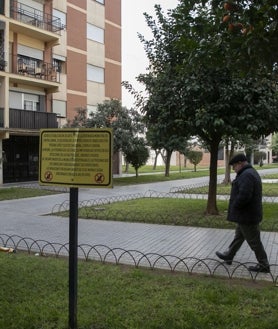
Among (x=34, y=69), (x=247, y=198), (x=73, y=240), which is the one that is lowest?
(x=73, y=240)

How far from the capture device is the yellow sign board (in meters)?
3.97

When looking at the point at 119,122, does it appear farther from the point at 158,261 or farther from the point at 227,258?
the point at 227,258

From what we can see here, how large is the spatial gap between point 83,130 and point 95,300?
2.17 m

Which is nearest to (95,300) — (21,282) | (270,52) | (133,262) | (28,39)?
(21,282)

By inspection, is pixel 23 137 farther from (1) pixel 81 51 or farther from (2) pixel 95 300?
(2) pixel 95 300

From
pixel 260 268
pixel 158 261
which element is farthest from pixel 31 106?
pixel 260 268

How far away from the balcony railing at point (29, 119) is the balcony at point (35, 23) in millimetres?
4868

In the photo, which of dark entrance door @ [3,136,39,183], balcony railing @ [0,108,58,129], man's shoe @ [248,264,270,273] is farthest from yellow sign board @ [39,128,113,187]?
dark entrance door @ [3,136,39,183]

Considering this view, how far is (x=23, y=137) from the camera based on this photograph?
27391mm

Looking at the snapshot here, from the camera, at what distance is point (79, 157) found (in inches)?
159

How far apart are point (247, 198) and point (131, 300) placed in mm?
2295

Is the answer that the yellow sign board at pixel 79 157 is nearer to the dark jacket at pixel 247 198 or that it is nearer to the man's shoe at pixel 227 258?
the dark jacket at pixel 247 198

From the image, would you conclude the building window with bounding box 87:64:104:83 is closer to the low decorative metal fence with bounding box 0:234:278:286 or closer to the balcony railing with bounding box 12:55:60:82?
the balcony railing with bounding box 12:55:60:82

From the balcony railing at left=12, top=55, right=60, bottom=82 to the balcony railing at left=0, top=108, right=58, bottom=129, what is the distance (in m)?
2.28
